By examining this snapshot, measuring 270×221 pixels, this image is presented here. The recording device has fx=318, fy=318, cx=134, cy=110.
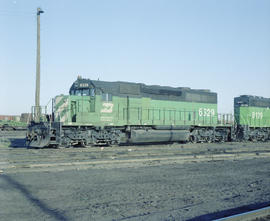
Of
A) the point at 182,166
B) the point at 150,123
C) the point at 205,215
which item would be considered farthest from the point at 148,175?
the point at 150,123

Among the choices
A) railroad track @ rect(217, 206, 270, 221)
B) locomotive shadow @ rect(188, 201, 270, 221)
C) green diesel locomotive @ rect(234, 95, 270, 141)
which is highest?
green diesel locomotive @ rect(234, 95, 270, 141)

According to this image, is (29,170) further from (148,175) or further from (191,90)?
(191,90)

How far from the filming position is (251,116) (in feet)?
79.3

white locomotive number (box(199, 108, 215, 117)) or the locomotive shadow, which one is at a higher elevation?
white locomotive number (box(199, 108, 215, 117))

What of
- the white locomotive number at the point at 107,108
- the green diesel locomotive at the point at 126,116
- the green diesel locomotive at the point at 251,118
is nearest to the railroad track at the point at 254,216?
the green diesel locomotive at the point at 126,116

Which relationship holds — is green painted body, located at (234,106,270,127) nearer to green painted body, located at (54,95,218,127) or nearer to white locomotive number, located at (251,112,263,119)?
white locomotive number, located at (251,112,263,119)

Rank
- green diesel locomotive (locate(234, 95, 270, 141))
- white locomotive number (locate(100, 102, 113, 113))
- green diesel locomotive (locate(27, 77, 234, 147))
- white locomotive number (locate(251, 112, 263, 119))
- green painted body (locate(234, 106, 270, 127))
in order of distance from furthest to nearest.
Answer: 1. white locomotive number (locate(251, 112, 263, 119))
2. green painted body (locate(234, 106, 270, 127))
3. green diesel locomotive (locate(234, 95, 270, 141))
4. white locomotive number (locate(100, 102, 113, 113))
5. green diesel locomotive (locate(27, 77, 234, 147))

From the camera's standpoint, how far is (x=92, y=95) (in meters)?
15.8

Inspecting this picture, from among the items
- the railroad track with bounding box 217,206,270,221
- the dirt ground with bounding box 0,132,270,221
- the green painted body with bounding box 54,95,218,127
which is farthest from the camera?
the green painted body with bounding box 54,95,218,127

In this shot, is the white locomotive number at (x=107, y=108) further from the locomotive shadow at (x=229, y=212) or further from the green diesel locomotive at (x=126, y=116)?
the locomotive shadow at (x=229, y=212)

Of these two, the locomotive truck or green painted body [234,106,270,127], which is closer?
the locomotive truck

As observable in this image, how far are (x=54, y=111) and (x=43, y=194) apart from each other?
394 inches

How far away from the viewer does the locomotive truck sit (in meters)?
15.2

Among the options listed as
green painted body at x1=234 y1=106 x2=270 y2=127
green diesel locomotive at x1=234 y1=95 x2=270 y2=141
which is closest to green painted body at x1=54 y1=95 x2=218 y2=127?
green diesel locomotive at x1=234 y1=95 x2=270 y2=141
